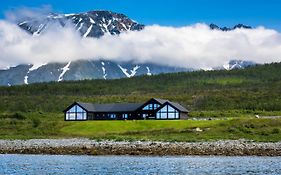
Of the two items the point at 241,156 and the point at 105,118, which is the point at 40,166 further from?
the point at 105,118

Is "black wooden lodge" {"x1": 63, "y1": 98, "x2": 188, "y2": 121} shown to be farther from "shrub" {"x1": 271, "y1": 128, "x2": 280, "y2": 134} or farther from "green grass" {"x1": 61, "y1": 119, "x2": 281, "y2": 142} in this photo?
"shrub" {"x1": 271, "y1": 128, "x2": 280, "y2": 134}

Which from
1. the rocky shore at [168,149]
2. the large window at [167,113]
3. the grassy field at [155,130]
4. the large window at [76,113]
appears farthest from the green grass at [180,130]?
the large window at [76,113]

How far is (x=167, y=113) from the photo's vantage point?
104625 millimetres

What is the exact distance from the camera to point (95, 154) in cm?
4888

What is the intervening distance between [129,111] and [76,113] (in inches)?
439

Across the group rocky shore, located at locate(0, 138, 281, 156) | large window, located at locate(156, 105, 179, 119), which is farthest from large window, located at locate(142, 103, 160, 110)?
rocky shore, located at locate(0, 138, 281, 156)

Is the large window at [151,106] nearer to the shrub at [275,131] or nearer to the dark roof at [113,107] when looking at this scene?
the dark roof at [113,107]

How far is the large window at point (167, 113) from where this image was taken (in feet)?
341

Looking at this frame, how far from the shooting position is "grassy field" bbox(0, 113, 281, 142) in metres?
64.9

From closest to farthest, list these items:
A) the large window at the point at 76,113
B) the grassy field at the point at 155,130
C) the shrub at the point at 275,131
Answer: the grassy field at the point at 155,130 < the shrub at the point at 275,131 < the large window at the point at 76,113

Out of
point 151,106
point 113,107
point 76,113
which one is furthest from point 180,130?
point 76,113

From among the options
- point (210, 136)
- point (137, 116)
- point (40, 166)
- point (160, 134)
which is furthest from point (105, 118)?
point (40, 166)

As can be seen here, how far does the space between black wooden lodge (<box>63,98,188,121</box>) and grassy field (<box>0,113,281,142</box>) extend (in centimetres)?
2047

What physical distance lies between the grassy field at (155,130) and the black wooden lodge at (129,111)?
67.2ft
